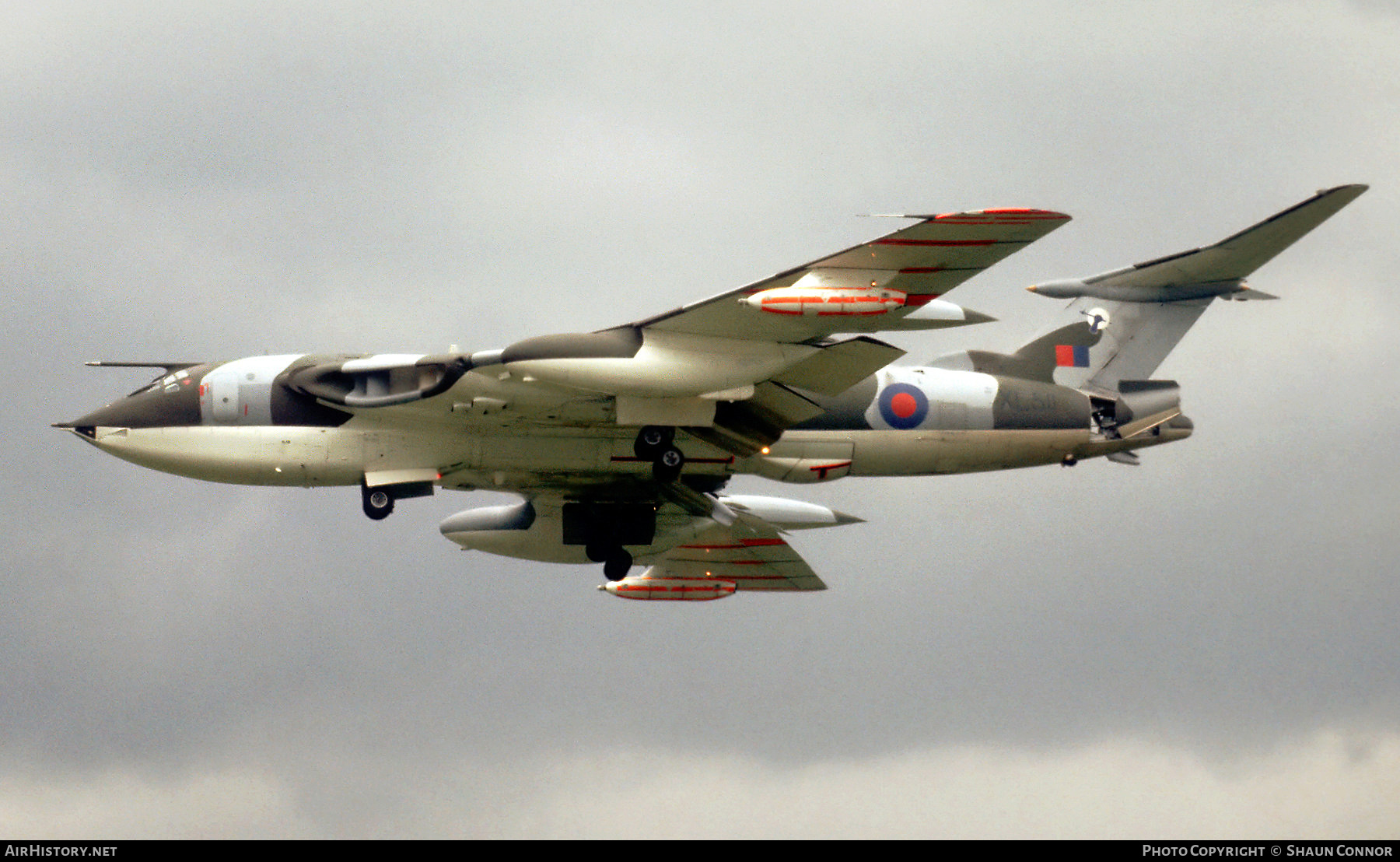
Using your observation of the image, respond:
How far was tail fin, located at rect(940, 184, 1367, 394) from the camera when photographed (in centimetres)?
4522

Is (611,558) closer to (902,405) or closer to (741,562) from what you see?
(741,562)

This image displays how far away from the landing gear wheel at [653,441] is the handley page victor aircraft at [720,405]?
0.16 ft

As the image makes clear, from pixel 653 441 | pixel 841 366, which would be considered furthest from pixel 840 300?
pixel 653 441

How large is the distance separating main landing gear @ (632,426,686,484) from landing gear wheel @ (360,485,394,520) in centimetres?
556

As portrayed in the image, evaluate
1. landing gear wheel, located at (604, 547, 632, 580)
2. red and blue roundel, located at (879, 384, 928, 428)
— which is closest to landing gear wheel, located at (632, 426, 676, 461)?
red and blue roundel, located at (879, 384, 928, 428)

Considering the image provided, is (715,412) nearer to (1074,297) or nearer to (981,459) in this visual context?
(981,459)

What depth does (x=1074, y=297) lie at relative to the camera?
153 ft

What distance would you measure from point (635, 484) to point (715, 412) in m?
5.60

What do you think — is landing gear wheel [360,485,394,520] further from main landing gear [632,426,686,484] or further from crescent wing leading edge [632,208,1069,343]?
crescent wing leading edge [632,208,1069,343]

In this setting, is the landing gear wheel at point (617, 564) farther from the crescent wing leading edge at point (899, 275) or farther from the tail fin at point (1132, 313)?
the crescent wing leading edge at point (899, 275)

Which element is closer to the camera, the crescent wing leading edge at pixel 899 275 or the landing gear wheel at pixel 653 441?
the crescent wing leading edge at pixel 899 275

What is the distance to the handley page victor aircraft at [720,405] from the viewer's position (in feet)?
123

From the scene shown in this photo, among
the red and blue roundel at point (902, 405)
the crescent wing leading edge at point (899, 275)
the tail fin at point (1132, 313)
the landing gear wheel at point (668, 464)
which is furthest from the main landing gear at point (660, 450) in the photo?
the tail fin at point (1132, 313)

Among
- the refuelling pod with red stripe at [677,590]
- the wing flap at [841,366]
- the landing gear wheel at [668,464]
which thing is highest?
the wing flap at [841,366]
